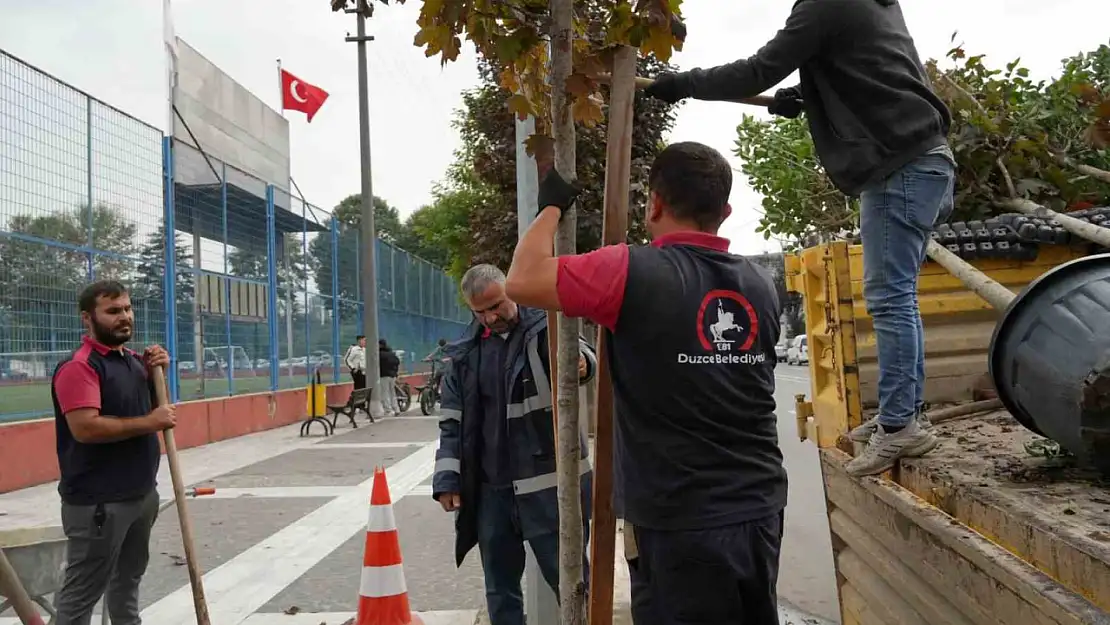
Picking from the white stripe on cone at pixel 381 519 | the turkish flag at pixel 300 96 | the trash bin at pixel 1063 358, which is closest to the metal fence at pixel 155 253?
the turkish flag at pixel 300 96

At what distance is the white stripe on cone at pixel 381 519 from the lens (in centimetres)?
430

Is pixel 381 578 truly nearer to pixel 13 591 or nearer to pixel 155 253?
pixel 13 591

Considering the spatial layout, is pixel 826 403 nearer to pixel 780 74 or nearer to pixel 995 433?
pixel 995 433

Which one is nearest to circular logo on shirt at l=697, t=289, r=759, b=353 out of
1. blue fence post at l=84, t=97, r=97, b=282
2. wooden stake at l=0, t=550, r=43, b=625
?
wooden stake at l=0, t=550, r=43, b=625

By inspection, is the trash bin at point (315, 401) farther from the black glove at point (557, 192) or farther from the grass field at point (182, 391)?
the black glove at point (557, 192)

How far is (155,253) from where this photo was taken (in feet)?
39.3

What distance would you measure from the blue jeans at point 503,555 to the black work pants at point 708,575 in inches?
65.0

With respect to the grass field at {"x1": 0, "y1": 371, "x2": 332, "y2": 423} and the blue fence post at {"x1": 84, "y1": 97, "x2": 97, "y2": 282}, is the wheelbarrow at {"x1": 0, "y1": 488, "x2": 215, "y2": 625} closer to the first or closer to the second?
the grass field at {"x1": 0, "y1": 371, "x2": 332, "y2": 423}

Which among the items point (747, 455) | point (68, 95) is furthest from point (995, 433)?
point (68, 95)

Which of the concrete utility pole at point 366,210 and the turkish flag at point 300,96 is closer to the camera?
the concrete utility pole at point 366,210

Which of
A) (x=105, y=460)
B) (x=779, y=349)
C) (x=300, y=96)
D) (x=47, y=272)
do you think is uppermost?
(x=300, y=96)

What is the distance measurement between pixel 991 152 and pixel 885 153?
7.32 feet

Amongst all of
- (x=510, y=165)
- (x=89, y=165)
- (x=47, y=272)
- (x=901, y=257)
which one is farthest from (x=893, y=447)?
(x=89, y=165)

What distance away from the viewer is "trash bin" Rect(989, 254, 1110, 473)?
6.53ft
